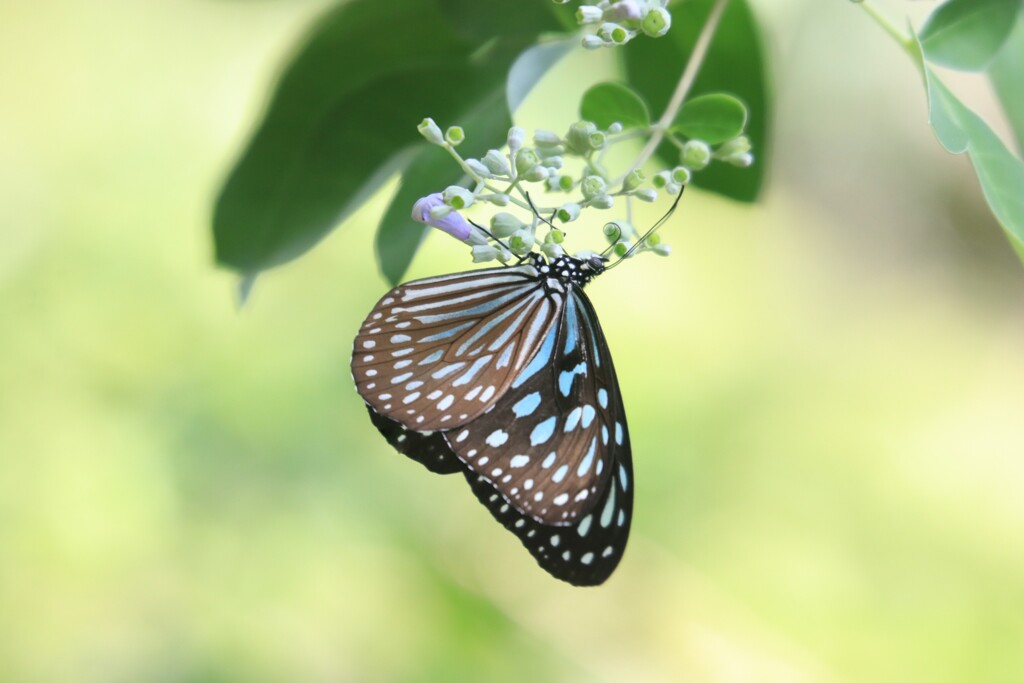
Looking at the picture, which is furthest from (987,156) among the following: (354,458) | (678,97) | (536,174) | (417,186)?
(354,458)

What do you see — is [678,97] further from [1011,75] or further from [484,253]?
[1011,75]

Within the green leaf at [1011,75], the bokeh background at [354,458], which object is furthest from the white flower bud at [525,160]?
the bokeh background at [354,458]

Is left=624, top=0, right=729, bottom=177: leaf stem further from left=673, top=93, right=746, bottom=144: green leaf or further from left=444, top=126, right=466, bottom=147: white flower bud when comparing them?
left=444, top=126, right=466, bottom=147: white flower bud

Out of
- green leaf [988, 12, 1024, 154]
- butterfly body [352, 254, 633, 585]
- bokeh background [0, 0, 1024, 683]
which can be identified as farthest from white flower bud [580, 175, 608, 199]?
bokeh background [0, 0, 1024, 683]

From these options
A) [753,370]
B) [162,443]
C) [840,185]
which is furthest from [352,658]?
[840,185]

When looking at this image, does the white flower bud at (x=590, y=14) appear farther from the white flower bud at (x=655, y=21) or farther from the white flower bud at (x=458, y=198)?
the white flower bud at (x=458, y=198)

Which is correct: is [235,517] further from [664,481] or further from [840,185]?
[840,185]

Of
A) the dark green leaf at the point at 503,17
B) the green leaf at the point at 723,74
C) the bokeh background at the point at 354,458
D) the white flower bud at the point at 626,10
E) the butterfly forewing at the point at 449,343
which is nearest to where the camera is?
the white flower bud at the point at 626,10
